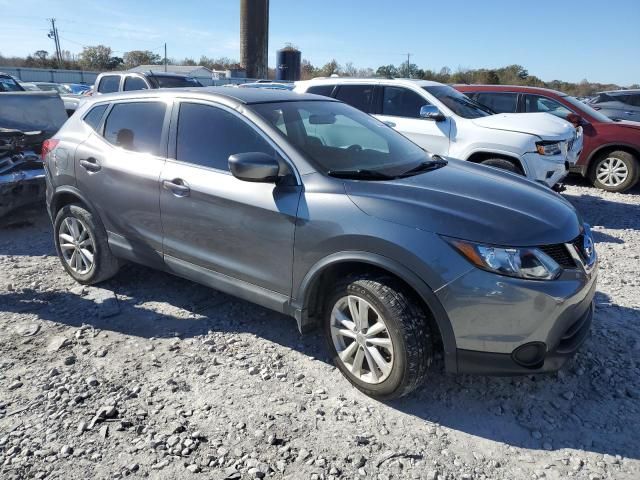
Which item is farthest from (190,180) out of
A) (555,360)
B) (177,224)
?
(555,360)

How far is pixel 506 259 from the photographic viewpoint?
2541 millimetres

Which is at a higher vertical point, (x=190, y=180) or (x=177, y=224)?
(x=190, y=180)

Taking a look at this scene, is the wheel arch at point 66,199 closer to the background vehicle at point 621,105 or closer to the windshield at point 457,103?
the windshield at point 457,103

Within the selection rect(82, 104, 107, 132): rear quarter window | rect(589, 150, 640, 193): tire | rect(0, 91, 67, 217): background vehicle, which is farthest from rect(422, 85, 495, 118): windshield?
rect(0, 91, 67, 217): background vehicle

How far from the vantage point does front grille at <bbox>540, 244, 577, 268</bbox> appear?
104 inches

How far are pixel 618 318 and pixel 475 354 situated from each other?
2020mm

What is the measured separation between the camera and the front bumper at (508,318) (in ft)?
8.23

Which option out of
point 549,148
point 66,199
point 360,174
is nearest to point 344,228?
point 360,174

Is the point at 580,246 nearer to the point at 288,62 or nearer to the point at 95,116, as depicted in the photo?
the point at 95,116

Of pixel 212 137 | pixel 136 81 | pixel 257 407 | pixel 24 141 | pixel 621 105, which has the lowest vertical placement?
pixel 257 407

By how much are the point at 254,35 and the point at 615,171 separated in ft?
126

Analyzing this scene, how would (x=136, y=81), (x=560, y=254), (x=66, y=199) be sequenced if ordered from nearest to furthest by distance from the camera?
(x=560, y=254) < (x=66, y=199) < (x=136, y=81)

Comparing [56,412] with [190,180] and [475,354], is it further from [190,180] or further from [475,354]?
[475,354]

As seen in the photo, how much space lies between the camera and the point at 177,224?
11.9ft
